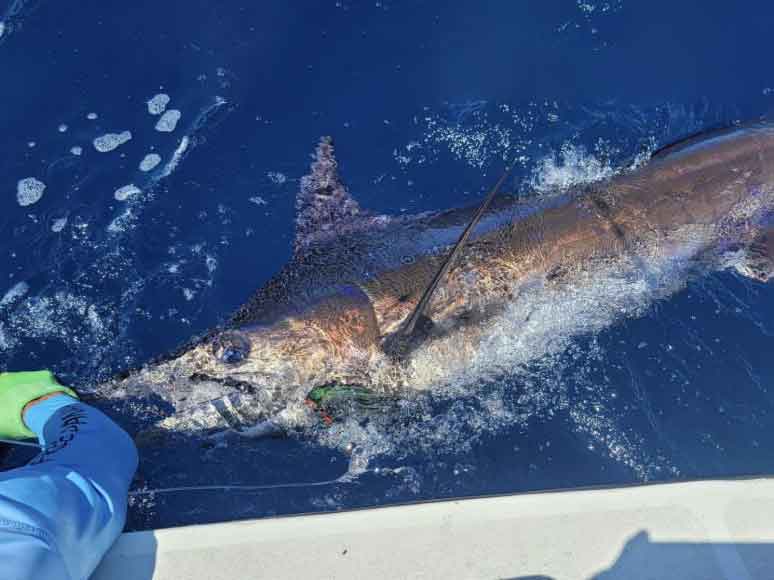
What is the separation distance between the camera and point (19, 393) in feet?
11.8

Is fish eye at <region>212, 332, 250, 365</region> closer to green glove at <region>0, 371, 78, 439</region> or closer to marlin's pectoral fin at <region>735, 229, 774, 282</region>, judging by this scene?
green glove at <region>0, 371, 78, 439</region>

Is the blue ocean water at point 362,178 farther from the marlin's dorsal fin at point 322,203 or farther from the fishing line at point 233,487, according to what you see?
the marlin's dorsal fin at point 322,203

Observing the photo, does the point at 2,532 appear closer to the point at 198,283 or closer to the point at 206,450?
the point at 206,450

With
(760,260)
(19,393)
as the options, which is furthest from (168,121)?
(760,260)

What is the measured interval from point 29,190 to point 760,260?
517cm

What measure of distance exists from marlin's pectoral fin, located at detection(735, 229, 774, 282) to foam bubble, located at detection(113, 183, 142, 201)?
4.30 m

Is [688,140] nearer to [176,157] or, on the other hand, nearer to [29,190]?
[176,157]

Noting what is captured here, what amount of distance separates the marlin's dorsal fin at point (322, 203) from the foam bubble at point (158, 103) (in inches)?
49.6

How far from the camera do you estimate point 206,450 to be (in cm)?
394

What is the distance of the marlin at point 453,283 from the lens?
387 centimetres

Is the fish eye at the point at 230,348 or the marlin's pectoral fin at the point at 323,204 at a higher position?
the marlin's pectoral fin at the point at 323,204

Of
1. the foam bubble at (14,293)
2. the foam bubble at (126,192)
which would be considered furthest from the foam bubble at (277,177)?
the foam bubble at (14,293)

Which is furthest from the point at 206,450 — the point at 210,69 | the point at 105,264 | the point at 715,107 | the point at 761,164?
the point at 715,107

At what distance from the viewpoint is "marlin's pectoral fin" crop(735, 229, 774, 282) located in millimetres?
4535
